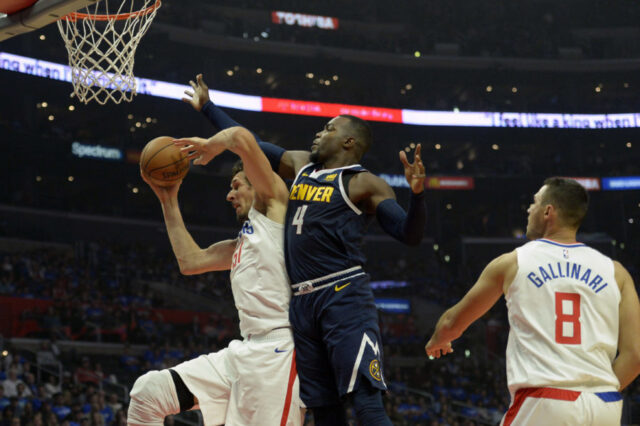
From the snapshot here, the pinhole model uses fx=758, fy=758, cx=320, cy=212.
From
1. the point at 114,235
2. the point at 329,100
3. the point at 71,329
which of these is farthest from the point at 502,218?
the point at 71,329

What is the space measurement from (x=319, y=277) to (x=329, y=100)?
26.9m

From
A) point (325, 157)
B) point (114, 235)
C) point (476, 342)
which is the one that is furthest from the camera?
point (114, 235)

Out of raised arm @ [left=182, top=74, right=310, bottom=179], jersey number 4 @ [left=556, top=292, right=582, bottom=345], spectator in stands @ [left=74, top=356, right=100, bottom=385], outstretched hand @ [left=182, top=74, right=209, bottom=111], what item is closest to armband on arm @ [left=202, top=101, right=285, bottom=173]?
raised arm @ [left=182, top=74, right=310, bottom=179]

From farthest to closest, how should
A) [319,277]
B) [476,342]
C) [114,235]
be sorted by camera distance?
[114,235]
[476,342]
[319,277]

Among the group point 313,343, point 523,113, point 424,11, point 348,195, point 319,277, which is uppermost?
point 424,11

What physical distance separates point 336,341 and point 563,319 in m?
1.17

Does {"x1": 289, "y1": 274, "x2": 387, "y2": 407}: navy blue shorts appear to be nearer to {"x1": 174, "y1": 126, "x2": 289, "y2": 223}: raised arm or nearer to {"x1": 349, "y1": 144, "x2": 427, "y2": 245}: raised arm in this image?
{"x1": 349, "y1": 144, "x2": 427, "y2": 245}: raised arm

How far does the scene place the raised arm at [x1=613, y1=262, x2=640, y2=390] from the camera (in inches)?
131

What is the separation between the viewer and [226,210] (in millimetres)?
30766

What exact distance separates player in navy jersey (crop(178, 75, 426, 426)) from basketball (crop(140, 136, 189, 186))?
0.36 meters

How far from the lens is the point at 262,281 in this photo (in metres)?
4.22

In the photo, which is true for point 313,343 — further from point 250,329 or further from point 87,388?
point 87,388

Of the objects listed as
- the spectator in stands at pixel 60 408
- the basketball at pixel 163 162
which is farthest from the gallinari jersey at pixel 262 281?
the spectator in stands at pixel 60 408

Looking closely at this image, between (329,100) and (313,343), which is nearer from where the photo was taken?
(313,343)
